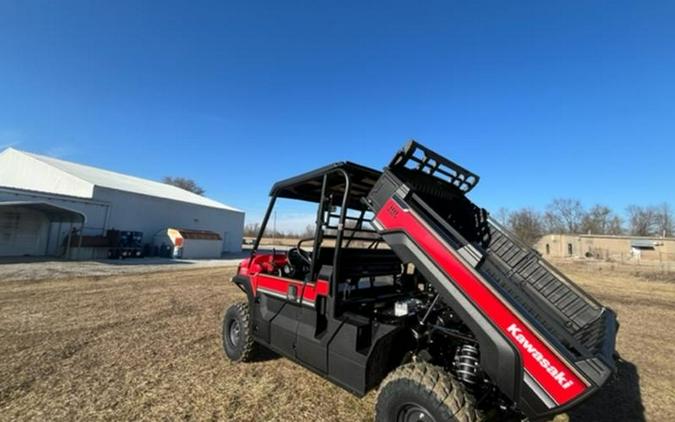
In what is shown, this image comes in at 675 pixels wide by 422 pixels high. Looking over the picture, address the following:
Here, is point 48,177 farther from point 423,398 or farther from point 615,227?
point 615,227

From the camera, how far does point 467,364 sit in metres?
2.54

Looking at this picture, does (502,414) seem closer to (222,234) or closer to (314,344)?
(314,344)

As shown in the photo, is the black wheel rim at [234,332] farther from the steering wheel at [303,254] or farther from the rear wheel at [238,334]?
the steering wheel at [303,254]

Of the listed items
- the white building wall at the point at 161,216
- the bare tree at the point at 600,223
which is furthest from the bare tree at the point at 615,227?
the white building wall at the point at 161,216

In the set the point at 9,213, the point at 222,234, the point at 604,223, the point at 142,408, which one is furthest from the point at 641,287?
the point at 604,223

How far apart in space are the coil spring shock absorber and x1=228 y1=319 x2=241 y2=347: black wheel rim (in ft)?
10.0

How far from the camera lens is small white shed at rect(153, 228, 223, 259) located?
22234 millimetres

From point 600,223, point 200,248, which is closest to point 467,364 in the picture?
point 200,248

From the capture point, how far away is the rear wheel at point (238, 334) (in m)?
4.33

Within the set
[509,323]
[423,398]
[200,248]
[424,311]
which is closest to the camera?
[509,323]

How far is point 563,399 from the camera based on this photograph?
1869 millimetres

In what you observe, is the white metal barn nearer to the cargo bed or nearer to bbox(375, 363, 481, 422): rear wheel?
the cargo bed

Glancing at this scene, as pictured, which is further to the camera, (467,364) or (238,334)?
(238,334)

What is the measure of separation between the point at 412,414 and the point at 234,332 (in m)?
3.01
